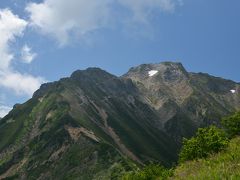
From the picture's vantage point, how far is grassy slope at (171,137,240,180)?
1811 centimetres

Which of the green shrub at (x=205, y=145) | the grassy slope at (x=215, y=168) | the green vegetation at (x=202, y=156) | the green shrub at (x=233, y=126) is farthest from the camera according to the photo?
the green shrub at (x=233, y=126)

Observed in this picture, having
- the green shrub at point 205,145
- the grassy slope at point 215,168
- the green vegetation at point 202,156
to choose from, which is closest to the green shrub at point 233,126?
the green vegetation at point 202,156

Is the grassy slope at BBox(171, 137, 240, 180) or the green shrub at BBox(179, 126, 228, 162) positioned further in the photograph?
the green shrub at BBox(179, 126, 228, 162)

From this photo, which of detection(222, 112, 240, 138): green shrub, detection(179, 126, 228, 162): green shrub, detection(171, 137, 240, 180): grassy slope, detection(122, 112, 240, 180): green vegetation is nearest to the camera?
detection(171, 137, 240, 180): grassy slope

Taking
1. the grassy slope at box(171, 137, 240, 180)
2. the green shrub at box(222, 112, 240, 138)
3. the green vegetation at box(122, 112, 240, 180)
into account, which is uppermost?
the green shrub at box(222, 112, 240, 138)

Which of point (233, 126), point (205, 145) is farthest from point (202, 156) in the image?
point (233, 126)

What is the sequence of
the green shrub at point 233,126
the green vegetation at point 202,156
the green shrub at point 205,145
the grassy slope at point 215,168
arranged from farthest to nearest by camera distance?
1. the green shrub at point 233,126
2. the green shrub at point 205,145
3. the green vegetation at point 202,156
4. the grassy slope at point 215,168

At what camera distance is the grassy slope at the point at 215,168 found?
59.4 ft

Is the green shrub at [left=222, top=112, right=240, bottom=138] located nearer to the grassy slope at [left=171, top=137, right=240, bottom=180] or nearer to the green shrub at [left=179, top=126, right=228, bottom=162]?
the green shrub at [left=179, top=126, right=228, bottom=162]

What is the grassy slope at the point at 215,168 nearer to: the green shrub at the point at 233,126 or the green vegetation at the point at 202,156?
the green vegetation at the point at 202,156

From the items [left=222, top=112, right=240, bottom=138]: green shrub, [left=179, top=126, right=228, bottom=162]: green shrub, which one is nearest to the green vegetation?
[left=179, top=126, right=228, bottom=162]: green shrub

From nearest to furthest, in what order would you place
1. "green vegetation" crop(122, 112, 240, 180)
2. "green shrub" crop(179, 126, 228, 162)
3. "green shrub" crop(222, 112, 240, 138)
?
"green vegetation" crop(122, 112, 240, 180)
"green shrub" crop(179, 126, 228, 162)
"green shrub" crop(222, 112, 240, 138)

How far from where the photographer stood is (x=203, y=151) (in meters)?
30.2

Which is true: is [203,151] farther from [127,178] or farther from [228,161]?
[127,178]
